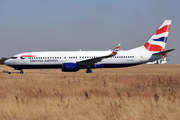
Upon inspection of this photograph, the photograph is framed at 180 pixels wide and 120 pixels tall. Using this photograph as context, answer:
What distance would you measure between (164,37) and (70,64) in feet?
52.7

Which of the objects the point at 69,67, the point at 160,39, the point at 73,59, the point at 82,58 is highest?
the point at 160,39

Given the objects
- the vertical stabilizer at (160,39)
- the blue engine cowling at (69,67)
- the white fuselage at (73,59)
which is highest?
the vertical stabilizer at (160,39)

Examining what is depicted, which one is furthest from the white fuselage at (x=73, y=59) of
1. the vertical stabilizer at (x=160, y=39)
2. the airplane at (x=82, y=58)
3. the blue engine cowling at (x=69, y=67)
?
the blue engine cowling at (x=69, y=67)

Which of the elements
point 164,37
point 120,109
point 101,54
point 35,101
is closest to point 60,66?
point 101,54

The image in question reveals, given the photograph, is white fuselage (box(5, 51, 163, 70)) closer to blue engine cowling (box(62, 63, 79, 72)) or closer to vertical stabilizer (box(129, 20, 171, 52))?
vertical stabilizer (box(129, 20, 171, 52))

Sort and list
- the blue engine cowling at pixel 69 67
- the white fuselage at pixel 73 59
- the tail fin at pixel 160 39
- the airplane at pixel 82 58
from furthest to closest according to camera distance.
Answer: the tail fin at pixel 160 39 < the white fuselage at pixel 73 59 < the airplane at pixel 82 58 < the blue engine cowling at pixel 69 67

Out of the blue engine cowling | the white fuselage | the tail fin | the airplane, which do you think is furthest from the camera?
the tail fin

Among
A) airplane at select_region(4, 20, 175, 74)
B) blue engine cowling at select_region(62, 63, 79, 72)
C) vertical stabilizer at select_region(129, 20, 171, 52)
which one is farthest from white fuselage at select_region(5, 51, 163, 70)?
blue engine cowling at select_region(62, 63, 79, 72)

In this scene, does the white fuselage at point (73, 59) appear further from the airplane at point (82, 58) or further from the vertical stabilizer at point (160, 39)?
the vertical stabilizer at point (160, 39)

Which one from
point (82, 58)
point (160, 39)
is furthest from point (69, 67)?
point (160, 39)

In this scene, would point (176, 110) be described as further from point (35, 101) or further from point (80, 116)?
point (35, 101)

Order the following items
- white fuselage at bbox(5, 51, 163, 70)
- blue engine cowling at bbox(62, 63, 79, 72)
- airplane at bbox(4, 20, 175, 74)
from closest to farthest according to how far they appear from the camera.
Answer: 1. blue engine cowling at bbox(62, 63, 79, 72)
2. airplane at bbox(4, 20, 175, 74)
3. white fuselage at bbox(5, 51, 163, 70)

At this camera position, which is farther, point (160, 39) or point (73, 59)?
point (160, 39)

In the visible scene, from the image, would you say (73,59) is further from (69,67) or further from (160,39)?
(160,39)
